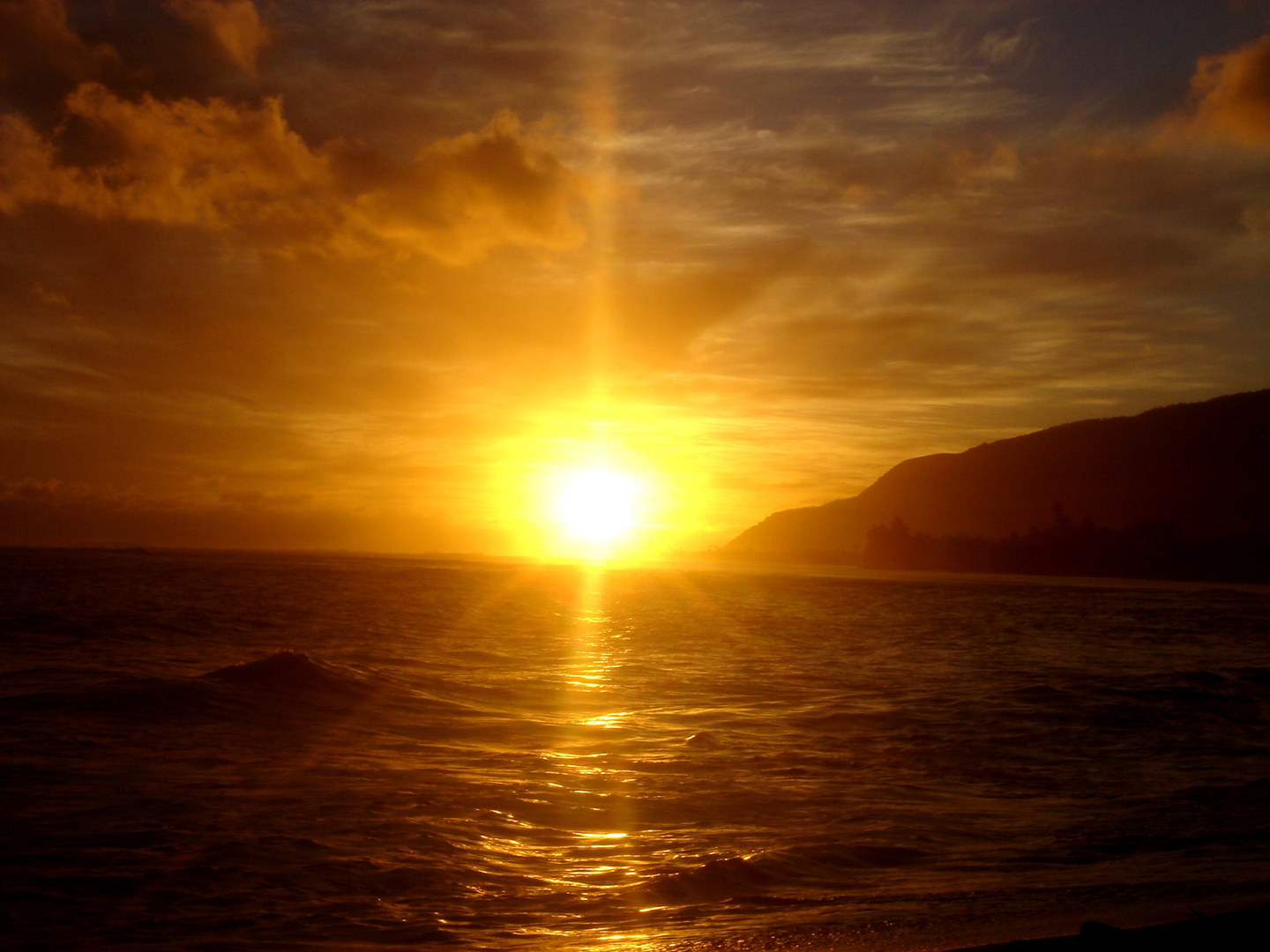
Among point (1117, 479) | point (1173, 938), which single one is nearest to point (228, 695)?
point (1173, 938)

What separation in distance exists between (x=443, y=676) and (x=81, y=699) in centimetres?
702

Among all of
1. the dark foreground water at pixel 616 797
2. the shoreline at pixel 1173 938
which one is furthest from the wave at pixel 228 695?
the shoreline at pixel 1173 938

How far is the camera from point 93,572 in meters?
71.9

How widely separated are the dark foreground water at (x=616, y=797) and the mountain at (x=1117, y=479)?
113m

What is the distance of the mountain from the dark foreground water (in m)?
113

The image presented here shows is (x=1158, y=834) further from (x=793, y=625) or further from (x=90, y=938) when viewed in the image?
(x=793, y=625)

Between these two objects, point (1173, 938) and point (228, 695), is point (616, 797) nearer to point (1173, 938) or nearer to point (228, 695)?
point (1173, 938)

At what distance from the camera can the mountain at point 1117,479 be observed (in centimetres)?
12850

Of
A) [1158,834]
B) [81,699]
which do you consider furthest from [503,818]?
[81,699]

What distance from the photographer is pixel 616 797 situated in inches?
404

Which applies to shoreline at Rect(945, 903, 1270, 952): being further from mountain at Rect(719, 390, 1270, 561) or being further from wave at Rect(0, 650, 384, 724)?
mountain at Rect(719, 390, 1270, 561)

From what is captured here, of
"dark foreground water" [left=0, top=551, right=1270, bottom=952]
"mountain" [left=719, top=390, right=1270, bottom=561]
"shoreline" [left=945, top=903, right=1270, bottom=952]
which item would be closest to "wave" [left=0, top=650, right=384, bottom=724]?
"dark foreground water" [left=0, top=551, right=1270, bottom=952]

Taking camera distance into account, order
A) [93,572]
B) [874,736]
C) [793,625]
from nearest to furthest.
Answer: [874,736]
[793,625]
[93,572]

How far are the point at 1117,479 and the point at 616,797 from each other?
158 m
